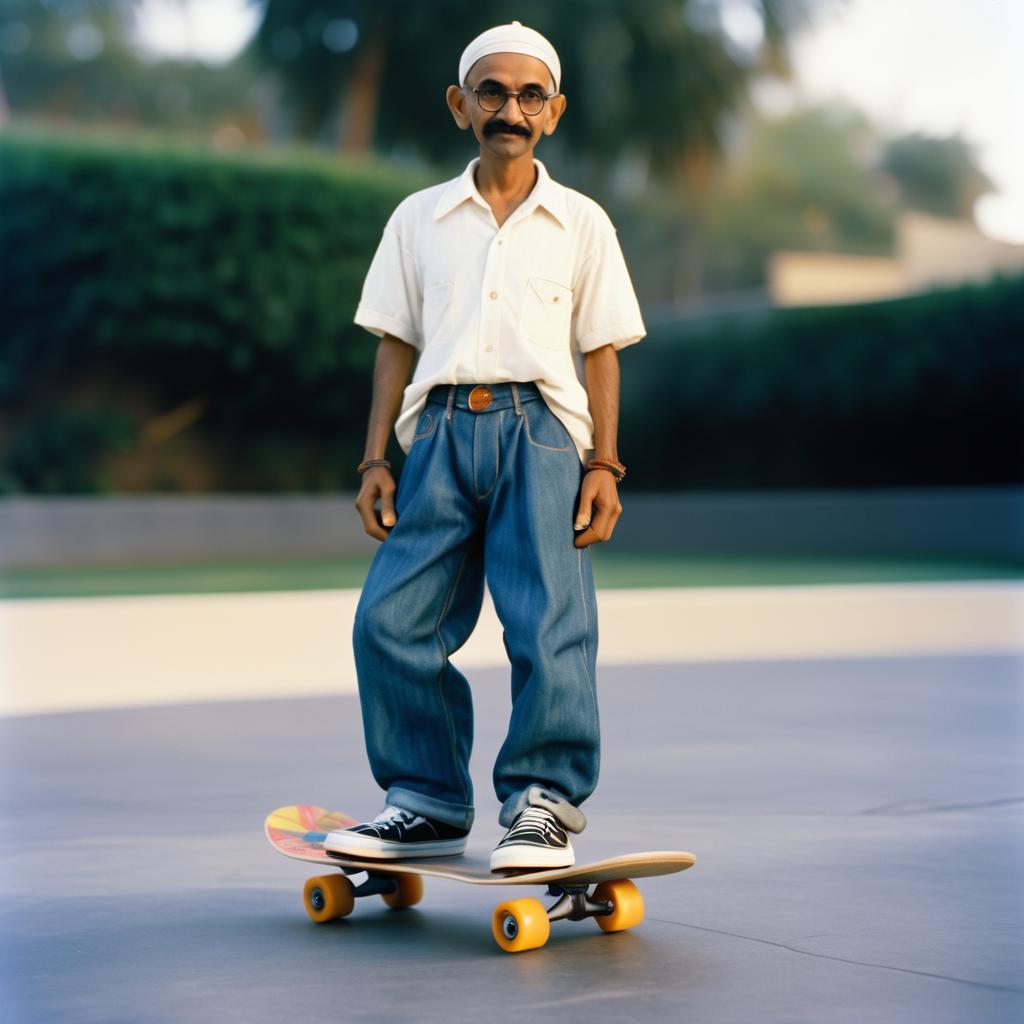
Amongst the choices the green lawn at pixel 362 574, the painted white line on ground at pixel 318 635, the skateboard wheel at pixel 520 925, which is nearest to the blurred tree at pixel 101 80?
the green lawn at pixel 362 574

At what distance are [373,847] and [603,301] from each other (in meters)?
1.28

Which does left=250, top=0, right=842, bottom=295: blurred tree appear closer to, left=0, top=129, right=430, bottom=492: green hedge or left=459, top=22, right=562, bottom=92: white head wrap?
left=0, top=129, right=430, bottom=492: green hedge

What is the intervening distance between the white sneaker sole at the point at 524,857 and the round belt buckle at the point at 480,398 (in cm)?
93

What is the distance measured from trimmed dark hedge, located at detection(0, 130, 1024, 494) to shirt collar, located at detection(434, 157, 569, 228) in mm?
16632

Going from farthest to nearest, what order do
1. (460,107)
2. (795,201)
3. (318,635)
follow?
1. (795,201)
2. (318,635)
3. (460,107)

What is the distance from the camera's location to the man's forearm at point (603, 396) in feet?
12.2

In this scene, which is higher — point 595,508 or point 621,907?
point 595,508

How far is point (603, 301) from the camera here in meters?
3.78

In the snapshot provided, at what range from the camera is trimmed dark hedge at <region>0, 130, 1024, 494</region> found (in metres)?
19.8

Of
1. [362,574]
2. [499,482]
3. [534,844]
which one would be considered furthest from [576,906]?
[362,574]

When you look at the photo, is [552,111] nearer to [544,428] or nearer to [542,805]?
[544,428]

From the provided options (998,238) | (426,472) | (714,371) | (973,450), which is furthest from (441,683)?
(998,238)

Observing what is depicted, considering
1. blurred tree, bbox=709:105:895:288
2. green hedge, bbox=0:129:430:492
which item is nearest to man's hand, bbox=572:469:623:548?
green hedge, bbox=0:129:430:492

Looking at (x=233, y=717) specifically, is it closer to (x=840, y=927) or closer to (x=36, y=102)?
(x=840, y=927)
